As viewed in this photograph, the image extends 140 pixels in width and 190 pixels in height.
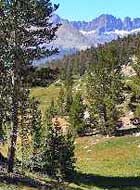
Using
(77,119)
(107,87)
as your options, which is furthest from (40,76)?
(77,119)

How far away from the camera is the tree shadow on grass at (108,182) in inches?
1684

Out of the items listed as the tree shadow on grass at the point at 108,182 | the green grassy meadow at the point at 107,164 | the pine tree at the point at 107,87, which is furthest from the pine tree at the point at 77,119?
the tree shadow on grass at the point at 108,182

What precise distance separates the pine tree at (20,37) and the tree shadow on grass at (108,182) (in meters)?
7.65

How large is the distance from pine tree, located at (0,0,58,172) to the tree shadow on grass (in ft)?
25.1

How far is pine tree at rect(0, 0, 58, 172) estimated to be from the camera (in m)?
37.4

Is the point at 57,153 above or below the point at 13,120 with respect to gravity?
below

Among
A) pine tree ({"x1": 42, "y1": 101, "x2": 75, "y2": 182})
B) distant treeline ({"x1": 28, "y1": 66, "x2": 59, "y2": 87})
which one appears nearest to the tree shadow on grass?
pine tree ({"x1": 42, "y1": 101, "x2": 75, "y2": 182})

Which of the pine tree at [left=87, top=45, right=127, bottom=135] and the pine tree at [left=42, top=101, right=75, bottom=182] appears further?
the pine tree at [left=87, top=45, right=127, bottom=135]

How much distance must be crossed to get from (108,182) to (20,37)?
589 inches

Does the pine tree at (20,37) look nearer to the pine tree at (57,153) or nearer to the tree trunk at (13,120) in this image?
the tree trunk at (13,120)

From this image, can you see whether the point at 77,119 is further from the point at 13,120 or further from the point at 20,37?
the point at 20,37

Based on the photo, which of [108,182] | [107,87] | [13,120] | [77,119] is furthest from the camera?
[77,119]

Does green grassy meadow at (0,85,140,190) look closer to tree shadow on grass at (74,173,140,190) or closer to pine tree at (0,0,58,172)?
tree shadow on grass at (74,173,140,190)

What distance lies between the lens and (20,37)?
126ft
